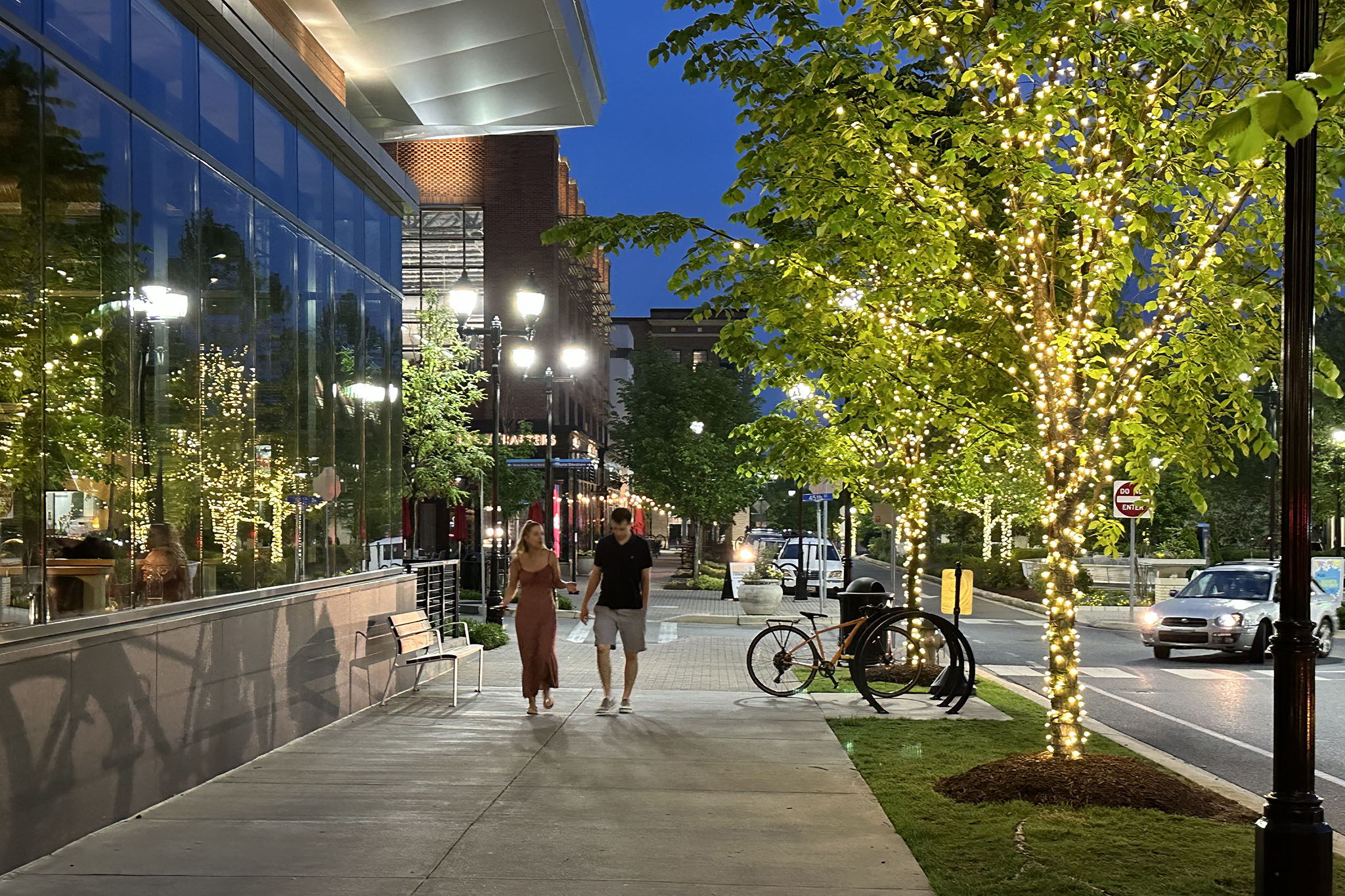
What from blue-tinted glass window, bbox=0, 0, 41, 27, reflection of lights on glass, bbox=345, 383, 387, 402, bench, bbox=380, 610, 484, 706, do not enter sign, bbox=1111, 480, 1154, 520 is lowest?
bench, bbox=380, 610, 484, 706

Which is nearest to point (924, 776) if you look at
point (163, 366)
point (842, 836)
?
point (842, 836)

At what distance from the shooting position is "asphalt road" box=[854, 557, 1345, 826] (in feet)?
42.4

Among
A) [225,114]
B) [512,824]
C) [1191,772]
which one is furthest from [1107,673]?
[225,114]

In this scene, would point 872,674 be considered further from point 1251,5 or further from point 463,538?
point 463,538

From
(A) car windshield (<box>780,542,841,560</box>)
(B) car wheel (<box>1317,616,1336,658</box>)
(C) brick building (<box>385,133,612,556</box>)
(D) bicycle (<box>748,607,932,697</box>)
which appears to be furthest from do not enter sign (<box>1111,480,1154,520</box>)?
(C) brick building (<box>385,133,612,556</box>)

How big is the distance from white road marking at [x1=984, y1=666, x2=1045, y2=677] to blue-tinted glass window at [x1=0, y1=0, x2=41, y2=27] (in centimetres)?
1645

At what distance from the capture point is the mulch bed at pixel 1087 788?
375 inches

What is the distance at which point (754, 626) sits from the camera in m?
29.4

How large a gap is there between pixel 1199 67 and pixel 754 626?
19.9 metres

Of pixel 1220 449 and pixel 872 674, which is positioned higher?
pixel 1220 449

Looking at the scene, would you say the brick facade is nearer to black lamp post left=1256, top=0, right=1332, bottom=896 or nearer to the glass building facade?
the glass building facade

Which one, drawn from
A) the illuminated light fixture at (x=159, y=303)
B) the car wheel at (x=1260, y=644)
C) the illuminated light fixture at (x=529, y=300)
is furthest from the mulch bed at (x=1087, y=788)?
the illuminated light fixture at (x=529, y=300)

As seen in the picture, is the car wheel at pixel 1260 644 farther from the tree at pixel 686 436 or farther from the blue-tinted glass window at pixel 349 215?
the tree at pixel 686 436

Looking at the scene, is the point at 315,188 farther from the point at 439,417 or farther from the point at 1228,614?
the point at 439,417
